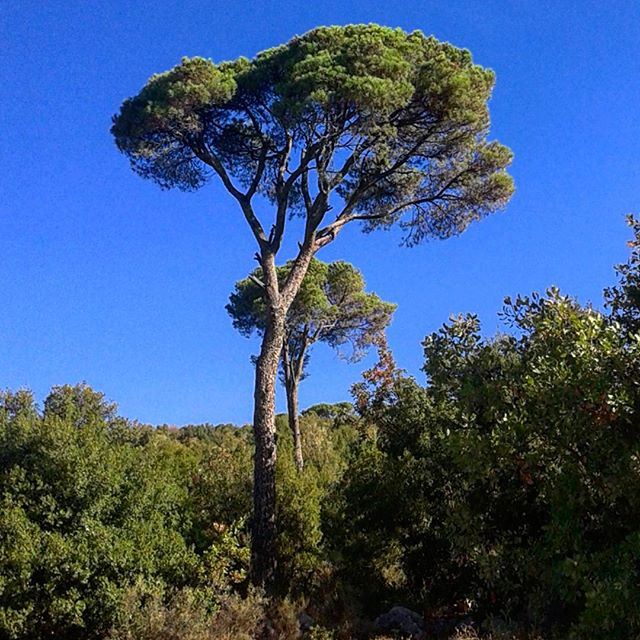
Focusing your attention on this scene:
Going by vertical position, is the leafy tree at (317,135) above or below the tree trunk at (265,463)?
above

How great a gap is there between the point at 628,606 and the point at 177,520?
6489mm

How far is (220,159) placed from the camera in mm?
11922

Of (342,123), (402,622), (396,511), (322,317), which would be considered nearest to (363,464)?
(396,511)

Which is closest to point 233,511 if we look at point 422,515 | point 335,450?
point 422,515

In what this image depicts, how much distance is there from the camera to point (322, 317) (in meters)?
20.6

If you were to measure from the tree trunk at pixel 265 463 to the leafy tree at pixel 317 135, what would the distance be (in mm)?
18

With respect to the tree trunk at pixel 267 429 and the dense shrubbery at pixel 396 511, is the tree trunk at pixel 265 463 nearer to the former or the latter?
the tree trunk at pixel 267 429

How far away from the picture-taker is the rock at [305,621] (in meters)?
8.39

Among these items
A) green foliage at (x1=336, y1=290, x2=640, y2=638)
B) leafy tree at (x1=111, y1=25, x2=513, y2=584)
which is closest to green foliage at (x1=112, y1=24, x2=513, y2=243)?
leafy tree at (x1=111, y1=25, x2=513, y2=584)

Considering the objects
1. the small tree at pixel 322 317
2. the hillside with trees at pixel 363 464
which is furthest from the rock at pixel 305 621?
the small tree at pixel 322 317

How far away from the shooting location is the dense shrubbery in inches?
194

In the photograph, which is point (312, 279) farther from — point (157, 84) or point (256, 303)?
point (157, 84)

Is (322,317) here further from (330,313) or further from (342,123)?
(342,123)

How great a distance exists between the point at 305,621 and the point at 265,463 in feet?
7.27
